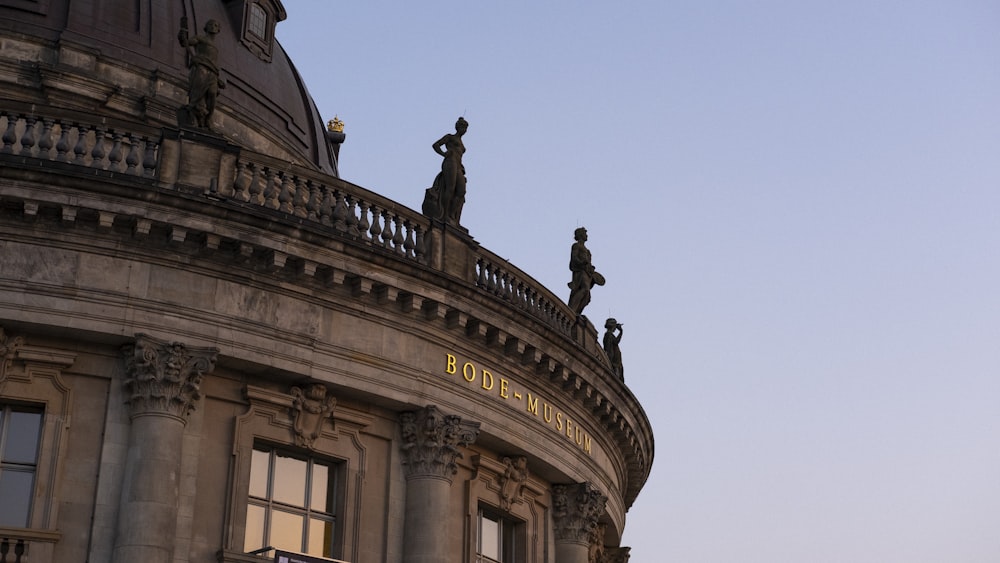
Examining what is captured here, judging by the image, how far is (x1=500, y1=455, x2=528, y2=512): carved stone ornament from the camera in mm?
28984

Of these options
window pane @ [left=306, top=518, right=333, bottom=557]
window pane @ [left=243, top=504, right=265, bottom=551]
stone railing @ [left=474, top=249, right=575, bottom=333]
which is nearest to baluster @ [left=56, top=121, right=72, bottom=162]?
window pane @ [left=243, top=504, right=265, bottom=551]

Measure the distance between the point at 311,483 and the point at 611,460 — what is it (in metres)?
9.34

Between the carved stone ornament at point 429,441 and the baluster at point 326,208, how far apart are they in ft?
12.0

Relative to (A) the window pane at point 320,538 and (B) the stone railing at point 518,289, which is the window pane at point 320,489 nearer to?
(A) the window pane at point 320,538

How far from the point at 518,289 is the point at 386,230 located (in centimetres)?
376

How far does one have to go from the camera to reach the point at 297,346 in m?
25.4

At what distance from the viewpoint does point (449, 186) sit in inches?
1166

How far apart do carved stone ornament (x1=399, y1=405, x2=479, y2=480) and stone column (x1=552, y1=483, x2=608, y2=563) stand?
172 inches

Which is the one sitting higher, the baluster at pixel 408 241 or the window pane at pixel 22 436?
the baluster at pixel 408 241

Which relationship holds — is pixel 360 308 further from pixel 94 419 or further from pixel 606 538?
pixel 606 538

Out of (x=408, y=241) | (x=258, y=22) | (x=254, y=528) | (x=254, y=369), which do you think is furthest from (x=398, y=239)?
(x=258, y=22)

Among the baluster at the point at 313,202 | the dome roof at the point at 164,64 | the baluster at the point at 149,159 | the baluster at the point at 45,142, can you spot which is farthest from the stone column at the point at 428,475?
the dome roof at the point at 164,64

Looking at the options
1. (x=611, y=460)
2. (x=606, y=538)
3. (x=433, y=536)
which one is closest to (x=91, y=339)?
(x=433, y=536)

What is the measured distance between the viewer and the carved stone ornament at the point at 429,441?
26.7 meters
